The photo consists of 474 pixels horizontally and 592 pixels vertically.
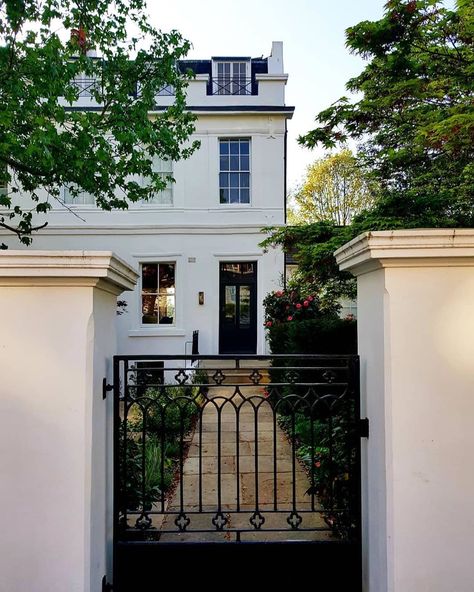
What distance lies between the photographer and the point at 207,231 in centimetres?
1218

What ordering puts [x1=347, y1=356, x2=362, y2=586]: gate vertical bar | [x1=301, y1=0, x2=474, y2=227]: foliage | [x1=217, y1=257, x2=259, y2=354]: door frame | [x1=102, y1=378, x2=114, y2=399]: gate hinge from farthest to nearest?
[x1=217, y1=257, x2=259, y2=354]: door frame < [x1=301, y1=0, x2=474, y2=227]: foliage < [x1=347, y1=356, x2=362, y2=586]: gate vertical bar < [x1=102, y1=378, x2=114, y2=399]: gate hinge

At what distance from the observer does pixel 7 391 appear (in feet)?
7.25

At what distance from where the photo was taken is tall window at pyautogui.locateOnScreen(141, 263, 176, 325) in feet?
40.5

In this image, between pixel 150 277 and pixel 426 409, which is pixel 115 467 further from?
pixel 150 277

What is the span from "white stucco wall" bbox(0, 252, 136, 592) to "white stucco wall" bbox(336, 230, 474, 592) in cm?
151

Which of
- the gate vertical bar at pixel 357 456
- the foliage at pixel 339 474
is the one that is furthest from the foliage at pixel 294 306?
the gate vertical bar at pixel 357 456

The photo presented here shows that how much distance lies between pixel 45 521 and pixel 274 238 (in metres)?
5.18

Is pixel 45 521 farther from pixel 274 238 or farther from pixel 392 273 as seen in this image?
pixel 274 238

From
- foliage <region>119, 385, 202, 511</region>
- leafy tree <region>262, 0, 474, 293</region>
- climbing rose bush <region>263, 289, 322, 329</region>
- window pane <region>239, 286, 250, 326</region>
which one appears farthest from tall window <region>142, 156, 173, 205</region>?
leafy tree <region>262, 0, 474, 293</region>

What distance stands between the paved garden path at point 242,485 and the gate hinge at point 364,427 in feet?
1.73

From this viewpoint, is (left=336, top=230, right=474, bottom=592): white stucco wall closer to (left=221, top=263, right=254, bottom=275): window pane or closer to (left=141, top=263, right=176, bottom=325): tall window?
(left=221, top=263, right=254, bottom=275): window pane

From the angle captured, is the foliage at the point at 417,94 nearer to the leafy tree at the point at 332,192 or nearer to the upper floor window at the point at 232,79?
the upper floor window at the point at 232,79

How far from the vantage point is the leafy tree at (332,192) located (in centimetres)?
2022

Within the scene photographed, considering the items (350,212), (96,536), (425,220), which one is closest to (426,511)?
Result: (96,536)
